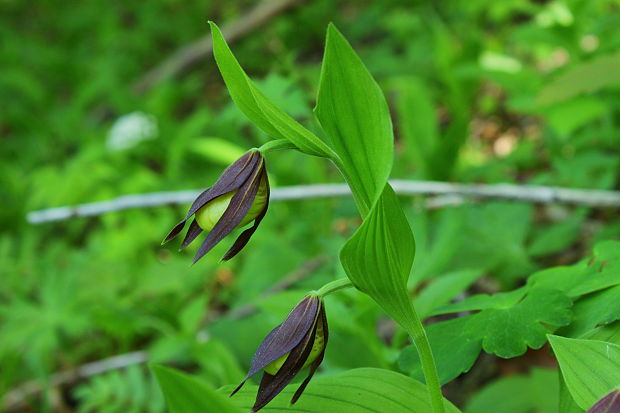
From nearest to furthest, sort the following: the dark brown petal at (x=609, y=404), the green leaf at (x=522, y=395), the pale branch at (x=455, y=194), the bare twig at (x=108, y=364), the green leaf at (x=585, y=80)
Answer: the dark brown petal at (x=609, y=404)
the green leaf at (x=522, y=395)
the green leaf at (x=585, y=80)
the pale branch at (x=455, y=194)
the bare twig at (x=108, y=364)

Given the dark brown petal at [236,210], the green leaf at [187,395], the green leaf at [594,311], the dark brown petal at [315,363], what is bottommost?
the green leaf at [594,311]

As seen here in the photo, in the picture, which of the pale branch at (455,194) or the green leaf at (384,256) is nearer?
the green leaf at (384,256)

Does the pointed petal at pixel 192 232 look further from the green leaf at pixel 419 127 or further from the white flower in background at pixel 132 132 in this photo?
the white flower in background at pixel 132 132

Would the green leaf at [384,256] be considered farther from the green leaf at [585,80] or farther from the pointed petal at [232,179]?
the green leaf at [585,80]

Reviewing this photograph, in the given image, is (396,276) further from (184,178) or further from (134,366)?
(184,178)

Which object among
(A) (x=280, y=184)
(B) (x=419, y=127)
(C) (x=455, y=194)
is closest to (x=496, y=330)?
(C) (x=455, y=194)

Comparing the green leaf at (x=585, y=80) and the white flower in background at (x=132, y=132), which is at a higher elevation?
the white flower in background at (x=132, y=132)

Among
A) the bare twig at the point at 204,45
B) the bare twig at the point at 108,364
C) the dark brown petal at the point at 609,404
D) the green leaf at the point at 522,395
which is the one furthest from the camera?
the bare twig at the point at 204,45

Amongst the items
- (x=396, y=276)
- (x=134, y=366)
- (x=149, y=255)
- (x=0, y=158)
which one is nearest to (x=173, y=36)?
(x=0, y=158)

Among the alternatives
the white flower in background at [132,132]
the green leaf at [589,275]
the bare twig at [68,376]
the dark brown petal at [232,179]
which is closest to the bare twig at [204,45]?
the white flower in background at [132,132]
